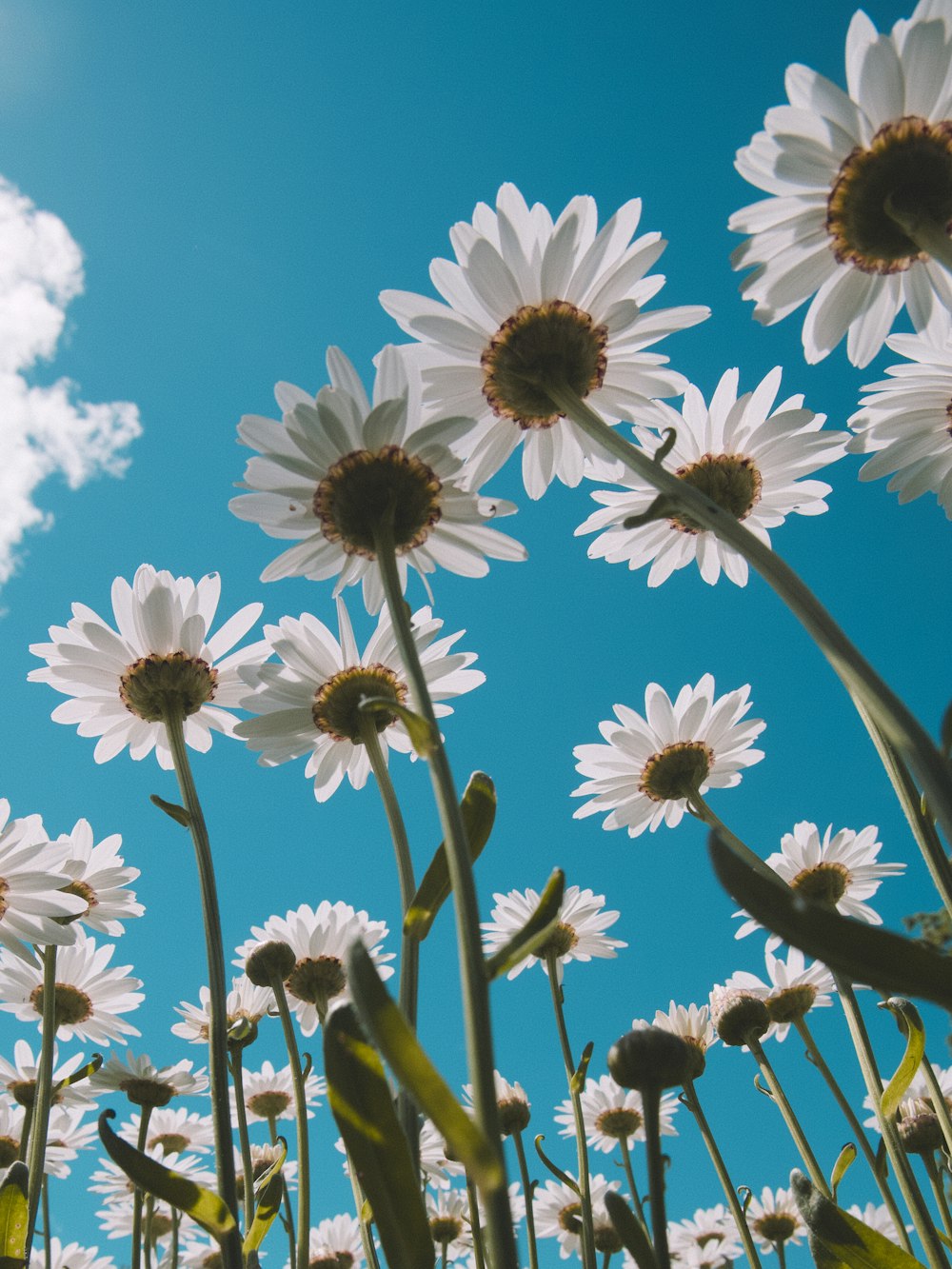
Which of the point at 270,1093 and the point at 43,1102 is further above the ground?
the point at 270,1093

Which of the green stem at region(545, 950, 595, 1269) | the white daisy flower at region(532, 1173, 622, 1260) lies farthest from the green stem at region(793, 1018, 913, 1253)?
the white daisy flower at region(532, 1173, 622, 1260)

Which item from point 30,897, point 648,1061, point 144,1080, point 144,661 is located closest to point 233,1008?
point 144,1080

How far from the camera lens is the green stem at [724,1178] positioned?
6.86ft

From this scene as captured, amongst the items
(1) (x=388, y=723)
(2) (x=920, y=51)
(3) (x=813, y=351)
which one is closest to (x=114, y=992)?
(1) (x=388, y=723)

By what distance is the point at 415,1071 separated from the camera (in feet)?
2.72

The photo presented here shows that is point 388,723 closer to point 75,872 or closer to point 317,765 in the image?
point 317,765

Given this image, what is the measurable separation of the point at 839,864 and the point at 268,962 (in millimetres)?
1851

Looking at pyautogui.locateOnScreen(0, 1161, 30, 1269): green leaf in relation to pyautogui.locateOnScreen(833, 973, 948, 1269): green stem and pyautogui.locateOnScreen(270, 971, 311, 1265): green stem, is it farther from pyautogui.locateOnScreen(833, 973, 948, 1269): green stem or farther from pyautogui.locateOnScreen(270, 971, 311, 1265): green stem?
pyautogui.locateOnScreen(833, 973, 948, 1269): green stem

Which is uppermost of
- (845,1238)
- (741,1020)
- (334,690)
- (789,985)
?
(334,690)

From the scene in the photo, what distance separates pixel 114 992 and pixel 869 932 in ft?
9.84

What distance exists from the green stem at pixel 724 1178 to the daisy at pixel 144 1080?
1.74 metres

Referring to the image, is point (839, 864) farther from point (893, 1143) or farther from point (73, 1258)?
point (73, 1258)

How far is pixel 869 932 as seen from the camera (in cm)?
86

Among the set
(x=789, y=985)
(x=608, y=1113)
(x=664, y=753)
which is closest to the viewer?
(x=664, y=753)
